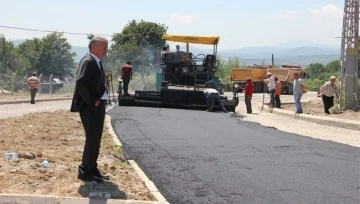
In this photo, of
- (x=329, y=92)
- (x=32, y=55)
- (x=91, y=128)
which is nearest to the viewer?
(x=91, y=128)

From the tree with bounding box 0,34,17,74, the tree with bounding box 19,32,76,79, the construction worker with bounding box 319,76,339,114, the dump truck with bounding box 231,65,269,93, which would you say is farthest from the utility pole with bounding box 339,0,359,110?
the tree with bounding box 19,32,76,79

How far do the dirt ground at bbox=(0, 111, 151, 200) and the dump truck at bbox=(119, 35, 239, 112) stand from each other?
391 inches

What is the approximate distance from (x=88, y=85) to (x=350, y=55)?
14.3 metres

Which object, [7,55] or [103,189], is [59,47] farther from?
[103,189]

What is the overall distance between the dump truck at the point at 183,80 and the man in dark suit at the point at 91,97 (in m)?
14.1

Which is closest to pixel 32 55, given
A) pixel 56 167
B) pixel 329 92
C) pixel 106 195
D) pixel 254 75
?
pixel 254 75

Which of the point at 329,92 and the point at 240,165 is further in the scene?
the point at 329,92

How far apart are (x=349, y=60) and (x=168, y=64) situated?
266 inches

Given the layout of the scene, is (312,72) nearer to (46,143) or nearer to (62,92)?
(62,92)

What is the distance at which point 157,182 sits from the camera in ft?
22.6

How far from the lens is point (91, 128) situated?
6070 millimetres

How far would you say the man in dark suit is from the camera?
5934 millimetres

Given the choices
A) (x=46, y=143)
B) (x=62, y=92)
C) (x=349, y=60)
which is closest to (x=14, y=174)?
(x=46, y=143)

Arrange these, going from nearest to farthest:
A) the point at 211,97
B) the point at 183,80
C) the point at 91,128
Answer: the point at 91,128, the point at 211,97, the point at 183,80
